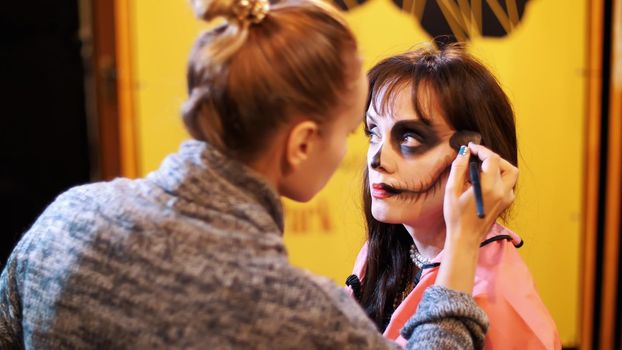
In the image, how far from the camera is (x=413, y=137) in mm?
965

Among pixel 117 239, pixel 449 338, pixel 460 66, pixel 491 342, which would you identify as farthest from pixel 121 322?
pixel 460 66

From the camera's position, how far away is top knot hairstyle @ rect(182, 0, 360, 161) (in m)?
0.67

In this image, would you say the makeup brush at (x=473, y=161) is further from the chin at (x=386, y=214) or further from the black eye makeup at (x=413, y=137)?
the chin at (x=386, y=214)

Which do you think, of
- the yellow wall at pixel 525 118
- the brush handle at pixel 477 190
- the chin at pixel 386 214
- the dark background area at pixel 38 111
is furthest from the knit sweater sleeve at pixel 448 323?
the dark background area at pixel 38 111

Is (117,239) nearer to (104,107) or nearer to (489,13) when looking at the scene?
(489,13)

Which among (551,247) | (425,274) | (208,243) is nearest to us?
(208,243)

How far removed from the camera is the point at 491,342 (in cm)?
86

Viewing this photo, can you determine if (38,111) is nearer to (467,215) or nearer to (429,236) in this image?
(429,236)

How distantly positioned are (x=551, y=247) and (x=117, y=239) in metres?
1.50

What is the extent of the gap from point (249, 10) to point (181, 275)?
10.7 inches

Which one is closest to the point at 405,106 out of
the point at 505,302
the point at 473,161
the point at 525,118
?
the point at 473,161

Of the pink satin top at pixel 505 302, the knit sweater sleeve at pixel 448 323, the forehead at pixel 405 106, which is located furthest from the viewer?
the forehead at pixel 405 106

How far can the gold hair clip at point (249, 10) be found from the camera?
26.7 inches

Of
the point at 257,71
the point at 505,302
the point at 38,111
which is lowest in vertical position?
the point at 505,302
